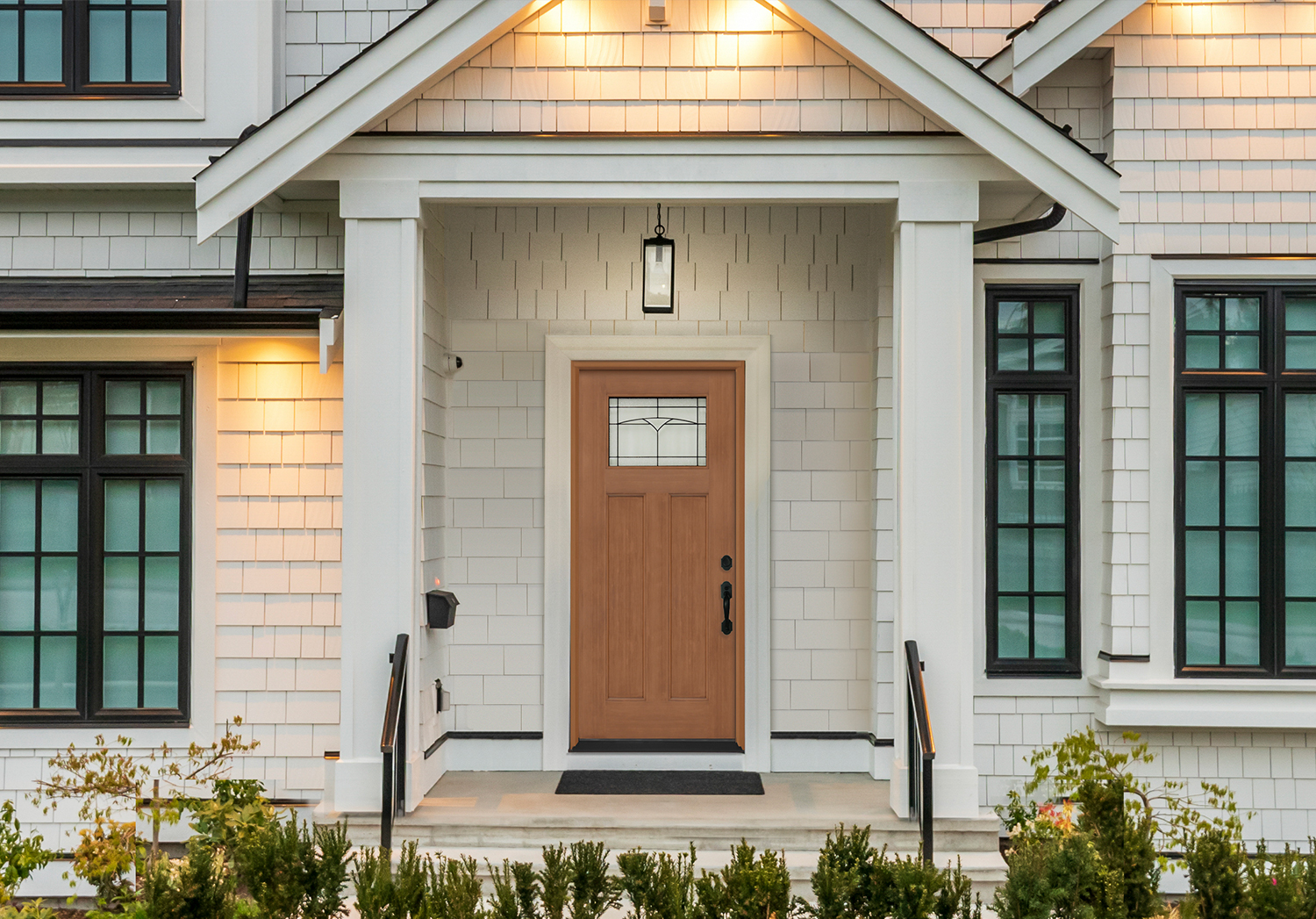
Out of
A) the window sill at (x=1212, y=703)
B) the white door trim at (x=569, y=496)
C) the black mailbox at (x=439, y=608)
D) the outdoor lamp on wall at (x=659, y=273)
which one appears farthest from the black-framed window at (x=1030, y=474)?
the black mailbox at (x=439, y=608)

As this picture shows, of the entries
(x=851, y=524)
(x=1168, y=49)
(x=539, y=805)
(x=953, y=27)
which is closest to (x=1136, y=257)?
(x=1168, y=49)

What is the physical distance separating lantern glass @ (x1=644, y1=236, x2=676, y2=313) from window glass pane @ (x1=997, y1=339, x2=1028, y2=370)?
184cm

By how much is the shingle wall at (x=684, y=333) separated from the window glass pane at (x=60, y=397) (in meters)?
2.03

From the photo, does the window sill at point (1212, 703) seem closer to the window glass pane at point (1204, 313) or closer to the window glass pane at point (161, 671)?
the window glass pane at point (1204, 313)

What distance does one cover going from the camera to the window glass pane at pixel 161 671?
20.0ft

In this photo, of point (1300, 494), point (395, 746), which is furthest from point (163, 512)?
point (1300, 494)

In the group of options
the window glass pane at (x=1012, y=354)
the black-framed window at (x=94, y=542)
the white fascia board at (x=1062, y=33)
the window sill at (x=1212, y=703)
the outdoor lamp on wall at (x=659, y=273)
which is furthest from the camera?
the window glass pane at (x=1012, y=354)

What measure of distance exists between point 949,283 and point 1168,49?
2.04m

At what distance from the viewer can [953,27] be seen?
6.29m

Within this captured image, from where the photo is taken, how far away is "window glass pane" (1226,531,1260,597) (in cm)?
598

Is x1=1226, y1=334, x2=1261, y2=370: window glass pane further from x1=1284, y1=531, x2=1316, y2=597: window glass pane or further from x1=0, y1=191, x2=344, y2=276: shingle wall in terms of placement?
x1=0, y1=191, x2=344, y2=276: shingle wall

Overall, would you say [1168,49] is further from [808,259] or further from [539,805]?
[539,805]

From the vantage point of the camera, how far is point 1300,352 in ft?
19.6

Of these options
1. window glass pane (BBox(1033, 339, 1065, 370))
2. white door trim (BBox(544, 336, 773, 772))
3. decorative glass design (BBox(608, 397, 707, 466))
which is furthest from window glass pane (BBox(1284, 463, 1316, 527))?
decorative glass design (BBox(608, 397, 707, 466))
